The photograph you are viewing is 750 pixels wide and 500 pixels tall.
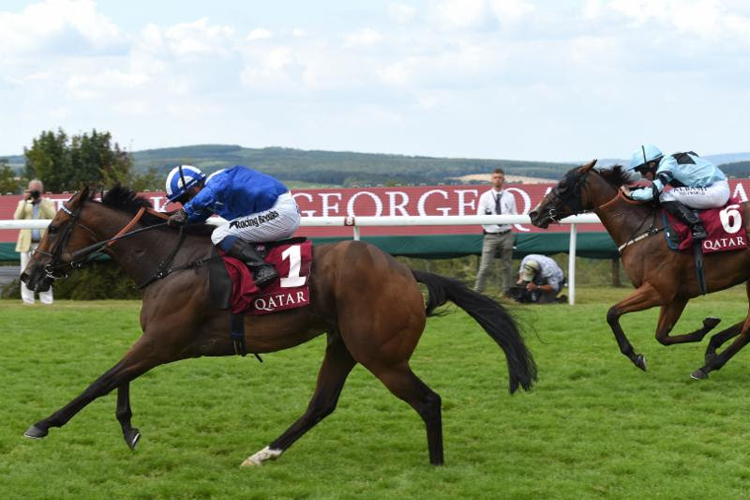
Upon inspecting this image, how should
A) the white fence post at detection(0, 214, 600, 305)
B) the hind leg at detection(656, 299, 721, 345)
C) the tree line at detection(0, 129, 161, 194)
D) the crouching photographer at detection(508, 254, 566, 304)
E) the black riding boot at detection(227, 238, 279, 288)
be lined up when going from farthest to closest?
the tree line at detection(0, 129, 161, 194)
the crouching photographer at detection(508, 254, 566, 304)
the white fence post at detection(0, 214, 600, 305)
the hind leg at detection(656, 299, 721, 345)
the black riding boot at detection(227, 238, 279, 288)

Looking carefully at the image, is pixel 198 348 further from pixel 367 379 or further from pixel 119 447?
pixel 367 379

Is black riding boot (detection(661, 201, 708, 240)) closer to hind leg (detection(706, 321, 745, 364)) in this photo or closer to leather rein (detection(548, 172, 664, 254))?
leather rein (detection(548, 172, 664, 254))

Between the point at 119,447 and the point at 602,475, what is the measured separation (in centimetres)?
231

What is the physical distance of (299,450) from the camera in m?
5.15

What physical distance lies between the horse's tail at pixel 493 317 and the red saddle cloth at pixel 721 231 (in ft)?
7.00

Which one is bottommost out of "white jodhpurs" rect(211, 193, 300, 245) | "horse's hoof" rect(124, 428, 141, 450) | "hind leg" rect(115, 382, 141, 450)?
"horse's hoof" rect(124, 428, 141, 450)

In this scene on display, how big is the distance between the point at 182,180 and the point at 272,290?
0.80m

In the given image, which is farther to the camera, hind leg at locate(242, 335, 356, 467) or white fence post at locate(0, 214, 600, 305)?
white fence post at locate(0, 214, 600, 305)

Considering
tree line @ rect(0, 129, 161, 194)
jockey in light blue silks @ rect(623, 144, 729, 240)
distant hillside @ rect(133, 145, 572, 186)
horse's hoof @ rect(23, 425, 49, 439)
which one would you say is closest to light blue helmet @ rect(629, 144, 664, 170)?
jockey in light blue silks @ rect(623, 144, 729, 240)

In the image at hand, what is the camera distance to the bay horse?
15.5 feet

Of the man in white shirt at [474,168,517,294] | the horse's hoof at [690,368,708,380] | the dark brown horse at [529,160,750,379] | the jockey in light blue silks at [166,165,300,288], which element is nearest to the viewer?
the jockey in light blue silks at [166,165,300,288]

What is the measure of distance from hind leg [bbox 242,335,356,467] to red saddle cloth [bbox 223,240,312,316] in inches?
14.3

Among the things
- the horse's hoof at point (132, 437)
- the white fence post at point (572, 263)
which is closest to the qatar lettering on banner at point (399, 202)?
the white fence post at point (572, 263)

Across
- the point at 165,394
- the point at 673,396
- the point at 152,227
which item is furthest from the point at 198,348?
the point at 673,396
